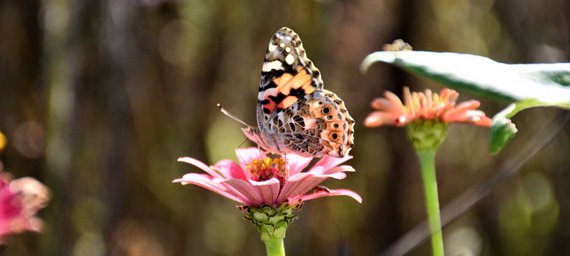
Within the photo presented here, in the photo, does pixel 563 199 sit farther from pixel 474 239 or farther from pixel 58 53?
pixel 58 53

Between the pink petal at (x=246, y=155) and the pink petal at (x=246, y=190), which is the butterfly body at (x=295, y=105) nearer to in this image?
the pink petal at (x=246, y=155)

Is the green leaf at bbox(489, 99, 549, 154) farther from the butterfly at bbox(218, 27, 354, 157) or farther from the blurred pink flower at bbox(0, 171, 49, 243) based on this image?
the blurred pink flower at bbox(0, 171, 49, 243)

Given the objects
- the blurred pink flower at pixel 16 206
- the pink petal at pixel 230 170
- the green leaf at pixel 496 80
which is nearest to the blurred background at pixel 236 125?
the blurred pink flower at pixel 16 206

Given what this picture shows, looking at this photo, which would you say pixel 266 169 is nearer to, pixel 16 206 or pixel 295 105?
pixel 295 105

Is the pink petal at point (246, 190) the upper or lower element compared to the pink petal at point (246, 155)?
lower

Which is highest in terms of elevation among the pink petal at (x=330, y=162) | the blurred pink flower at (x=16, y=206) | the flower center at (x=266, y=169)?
the pink petal at (x=330, y=162)

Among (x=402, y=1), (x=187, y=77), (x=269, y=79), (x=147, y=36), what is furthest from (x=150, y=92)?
(x=269, y=79)

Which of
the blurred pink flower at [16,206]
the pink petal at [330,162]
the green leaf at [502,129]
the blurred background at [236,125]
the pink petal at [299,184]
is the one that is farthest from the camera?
the blurred background at [236,125]

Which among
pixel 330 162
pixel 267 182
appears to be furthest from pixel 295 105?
pixel 267 182
